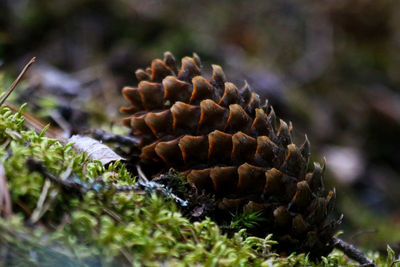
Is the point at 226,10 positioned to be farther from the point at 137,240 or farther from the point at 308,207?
the point at 137,240

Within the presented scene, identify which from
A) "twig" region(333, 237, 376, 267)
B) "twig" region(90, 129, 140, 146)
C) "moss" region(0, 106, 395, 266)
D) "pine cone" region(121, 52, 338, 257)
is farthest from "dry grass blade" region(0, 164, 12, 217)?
"twig" region(333, 237, 376, 267)

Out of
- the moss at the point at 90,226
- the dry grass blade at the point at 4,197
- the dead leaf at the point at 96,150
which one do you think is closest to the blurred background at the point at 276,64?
the dead leaf at the point at 96,150

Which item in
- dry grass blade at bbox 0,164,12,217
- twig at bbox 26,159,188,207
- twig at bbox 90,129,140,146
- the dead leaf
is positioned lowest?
dry grass blade at bbox 0,164,12,217

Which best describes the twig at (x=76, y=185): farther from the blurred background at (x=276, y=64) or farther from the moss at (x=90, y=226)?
the blurred background at (x=276, y=64)

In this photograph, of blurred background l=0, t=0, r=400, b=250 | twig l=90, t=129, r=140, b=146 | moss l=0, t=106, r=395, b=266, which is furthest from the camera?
blurred background l=0, t=0, r=400, b=250

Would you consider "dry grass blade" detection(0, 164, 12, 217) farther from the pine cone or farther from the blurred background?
the blurred background

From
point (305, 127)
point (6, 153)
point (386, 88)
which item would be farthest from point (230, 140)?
point (386, 88)
